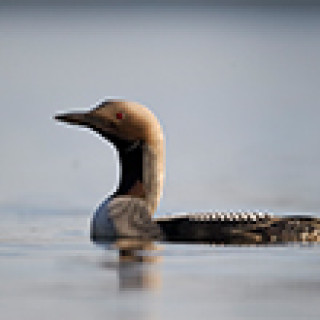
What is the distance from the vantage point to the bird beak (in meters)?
9.69

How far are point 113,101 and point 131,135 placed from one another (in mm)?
291

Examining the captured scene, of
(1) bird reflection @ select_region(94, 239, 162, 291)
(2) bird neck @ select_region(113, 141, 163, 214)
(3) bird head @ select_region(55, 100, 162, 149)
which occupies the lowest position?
(1) bird reflection @ select_region(94, 239, 162, 291)

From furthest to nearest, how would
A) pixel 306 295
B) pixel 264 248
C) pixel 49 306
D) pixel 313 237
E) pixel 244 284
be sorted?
pixel 313 237 < pixel 264 248 < pixel 244 284 < pixel 306 295 < pixel 49 306

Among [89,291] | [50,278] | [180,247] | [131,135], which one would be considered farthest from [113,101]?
[89,291]

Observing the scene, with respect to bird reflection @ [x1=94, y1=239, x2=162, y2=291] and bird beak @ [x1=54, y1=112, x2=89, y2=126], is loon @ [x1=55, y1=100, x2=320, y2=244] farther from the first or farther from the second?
bird reflection @ [x1=94, y1=239, x2=162, y2=291]

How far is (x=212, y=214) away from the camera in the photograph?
9391mm

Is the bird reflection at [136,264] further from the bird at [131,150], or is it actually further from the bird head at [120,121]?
the bird head at [120,121]

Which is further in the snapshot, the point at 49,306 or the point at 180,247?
the point at 180,247

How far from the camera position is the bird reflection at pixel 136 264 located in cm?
618

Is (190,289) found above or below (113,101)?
below

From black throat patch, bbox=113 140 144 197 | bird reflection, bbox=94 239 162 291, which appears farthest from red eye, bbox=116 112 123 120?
bird reflection, bbox=94 239 162 291

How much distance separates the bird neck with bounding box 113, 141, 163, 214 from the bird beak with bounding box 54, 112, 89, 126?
379mm

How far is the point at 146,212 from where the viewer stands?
9.55 m

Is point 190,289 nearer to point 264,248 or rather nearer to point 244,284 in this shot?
point 244,284
